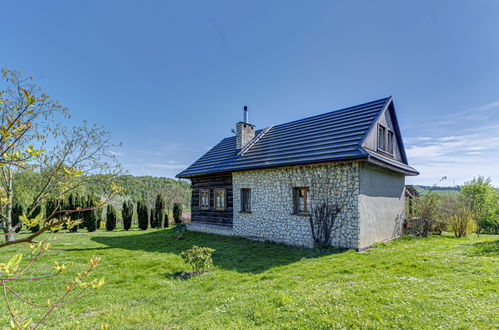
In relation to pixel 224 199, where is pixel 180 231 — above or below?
below

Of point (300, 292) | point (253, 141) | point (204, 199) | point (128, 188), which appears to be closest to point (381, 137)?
point (253, 141)

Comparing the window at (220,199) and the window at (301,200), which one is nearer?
the window at (301,200)

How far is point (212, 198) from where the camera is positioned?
597 inches

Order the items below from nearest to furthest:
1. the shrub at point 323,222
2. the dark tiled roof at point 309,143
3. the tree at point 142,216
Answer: the shrub at point 323,222
the dark tiled roof at point 309,143
the tree at point 142,216

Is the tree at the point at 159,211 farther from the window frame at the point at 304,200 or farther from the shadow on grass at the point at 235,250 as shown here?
the window frame at the point at 304,200

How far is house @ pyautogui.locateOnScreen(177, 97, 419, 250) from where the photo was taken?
9.30 meters

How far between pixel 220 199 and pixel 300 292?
32.1ft

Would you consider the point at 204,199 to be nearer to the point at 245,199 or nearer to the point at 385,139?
the point at 245,199

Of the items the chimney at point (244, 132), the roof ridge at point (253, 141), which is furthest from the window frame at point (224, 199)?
the chimney at point (244, 132)

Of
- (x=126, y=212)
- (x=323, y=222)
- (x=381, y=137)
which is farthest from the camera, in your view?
(x=126, y=212)

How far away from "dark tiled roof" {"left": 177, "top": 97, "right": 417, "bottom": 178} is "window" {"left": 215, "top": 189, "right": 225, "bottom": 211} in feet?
4.32

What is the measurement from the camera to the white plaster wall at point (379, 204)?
928 cm

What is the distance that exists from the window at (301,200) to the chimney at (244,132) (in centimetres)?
547

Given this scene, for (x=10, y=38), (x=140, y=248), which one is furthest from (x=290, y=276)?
(x=10, y=38)
